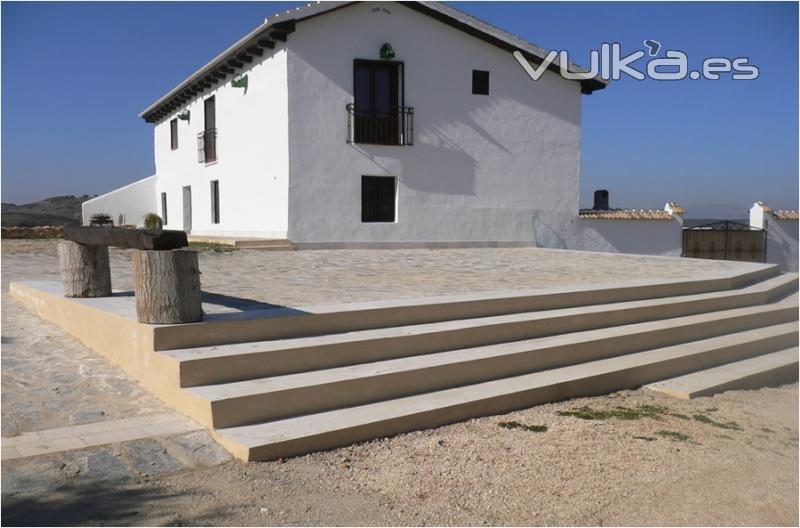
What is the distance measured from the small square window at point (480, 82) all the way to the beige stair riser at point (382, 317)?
10021 mm

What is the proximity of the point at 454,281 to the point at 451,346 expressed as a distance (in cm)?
312

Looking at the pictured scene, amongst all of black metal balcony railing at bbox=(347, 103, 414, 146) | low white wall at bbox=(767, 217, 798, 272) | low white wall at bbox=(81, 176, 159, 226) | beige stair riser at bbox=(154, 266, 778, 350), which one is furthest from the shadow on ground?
low white wall at bbox=(81, 176, 159, 226)

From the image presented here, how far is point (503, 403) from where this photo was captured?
16.9 ft

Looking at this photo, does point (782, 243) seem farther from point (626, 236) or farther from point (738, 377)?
point (738, 377)

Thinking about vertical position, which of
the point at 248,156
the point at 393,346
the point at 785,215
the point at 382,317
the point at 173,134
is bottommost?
the point at 393,346

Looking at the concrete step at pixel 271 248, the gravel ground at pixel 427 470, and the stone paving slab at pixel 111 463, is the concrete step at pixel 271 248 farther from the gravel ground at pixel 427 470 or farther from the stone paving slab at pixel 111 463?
the stone paving slab at pixel 111 463

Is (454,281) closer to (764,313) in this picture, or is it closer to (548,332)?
(548,332)

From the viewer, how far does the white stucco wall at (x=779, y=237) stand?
810 inches

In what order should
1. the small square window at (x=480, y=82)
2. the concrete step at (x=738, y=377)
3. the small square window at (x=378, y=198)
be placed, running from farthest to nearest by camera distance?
1. the small square window at (x=480, y=82)
2. the small square window at (x=378, y=198)
3. the concrete step at (x=738, y=377)

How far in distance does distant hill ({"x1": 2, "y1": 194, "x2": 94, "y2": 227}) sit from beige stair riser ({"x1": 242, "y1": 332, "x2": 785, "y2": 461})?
71.2 feet

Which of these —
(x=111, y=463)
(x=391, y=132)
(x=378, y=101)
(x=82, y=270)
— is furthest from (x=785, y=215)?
(x=111, y=463)

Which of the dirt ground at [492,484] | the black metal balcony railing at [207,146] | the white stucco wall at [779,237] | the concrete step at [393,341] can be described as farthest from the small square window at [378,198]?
the white stucco wall at [779,237]

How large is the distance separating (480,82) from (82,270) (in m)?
13.2

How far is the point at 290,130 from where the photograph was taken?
15383 mm
